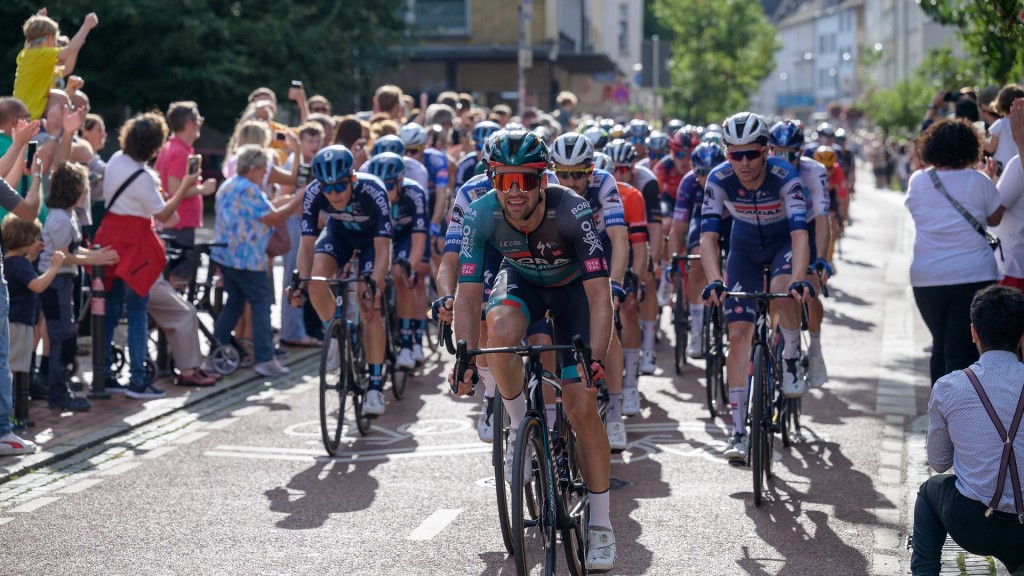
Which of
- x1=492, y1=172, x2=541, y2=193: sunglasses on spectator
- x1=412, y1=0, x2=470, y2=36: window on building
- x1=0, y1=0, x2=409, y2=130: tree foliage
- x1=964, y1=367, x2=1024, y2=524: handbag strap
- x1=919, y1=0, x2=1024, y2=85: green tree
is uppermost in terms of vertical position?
x1=412, y1=0, x2=470, y2=36: window on building

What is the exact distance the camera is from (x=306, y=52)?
1206 inches

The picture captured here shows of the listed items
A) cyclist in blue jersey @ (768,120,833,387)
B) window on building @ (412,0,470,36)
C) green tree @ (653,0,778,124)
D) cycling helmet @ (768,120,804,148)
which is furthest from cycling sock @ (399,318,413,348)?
green tree @ (653,0,778,124)

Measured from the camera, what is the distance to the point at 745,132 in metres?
8.83

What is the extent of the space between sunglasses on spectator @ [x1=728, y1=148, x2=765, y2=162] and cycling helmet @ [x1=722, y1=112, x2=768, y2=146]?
50mm

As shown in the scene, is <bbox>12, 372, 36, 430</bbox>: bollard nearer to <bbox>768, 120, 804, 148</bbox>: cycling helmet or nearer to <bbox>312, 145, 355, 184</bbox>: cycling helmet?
<bbox>312, 145, 355, 184</bbox>: cycling helmet

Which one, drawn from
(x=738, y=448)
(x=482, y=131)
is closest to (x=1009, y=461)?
(x=738, y=448)

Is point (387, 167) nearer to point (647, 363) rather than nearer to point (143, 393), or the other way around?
point (143, 393)

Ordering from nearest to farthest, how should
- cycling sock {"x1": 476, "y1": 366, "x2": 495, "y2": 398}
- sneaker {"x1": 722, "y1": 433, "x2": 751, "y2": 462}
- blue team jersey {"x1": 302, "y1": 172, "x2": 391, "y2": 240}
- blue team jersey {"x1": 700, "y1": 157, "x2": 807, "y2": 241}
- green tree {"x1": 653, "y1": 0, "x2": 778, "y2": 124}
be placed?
cycling sock {"x1": 476, "y1": 366, "x2": 495, "y2": 398} < sneaker {"x1": 722, "y1": 433, "x2": 751, "y2": 462} < blue team jersey {"x1": 700, "y1": 157, "x2": 807, "y2": 241} < blue team jersey {"x1": 302, "y1": 172, "x2": 391, "y2": 240} < green tree {"x1": 653, "y1": 0, "x2": 778, "y2": 124}

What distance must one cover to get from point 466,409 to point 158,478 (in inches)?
118

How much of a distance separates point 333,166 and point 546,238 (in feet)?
12.3

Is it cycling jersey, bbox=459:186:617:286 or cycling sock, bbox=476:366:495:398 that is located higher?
cycling jersey, bbox=459:186:617:286

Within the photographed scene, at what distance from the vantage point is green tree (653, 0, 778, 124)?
58750mm

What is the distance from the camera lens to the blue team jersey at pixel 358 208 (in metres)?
10.3

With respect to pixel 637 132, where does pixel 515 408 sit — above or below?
below
